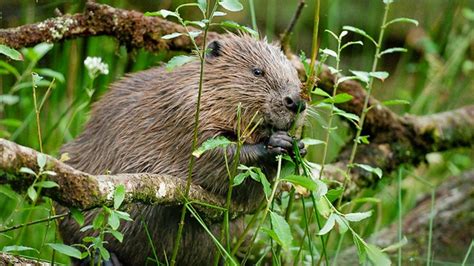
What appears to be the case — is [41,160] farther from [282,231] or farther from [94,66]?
[94,66]

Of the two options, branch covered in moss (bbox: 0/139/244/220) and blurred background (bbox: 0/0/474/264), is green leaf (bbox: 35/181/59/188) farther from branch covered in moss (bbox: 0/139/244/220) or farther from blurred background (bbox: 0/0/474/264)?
blurred background (bbox: 0/0/474/264)

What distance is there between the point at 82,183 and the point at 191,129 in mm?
1049

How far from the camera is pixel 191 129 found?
133 inches

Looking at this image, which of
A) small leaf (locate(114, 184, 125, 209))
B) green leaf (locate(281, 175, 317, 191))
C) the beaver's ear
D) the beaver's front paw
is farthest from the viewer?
the beaver's ear

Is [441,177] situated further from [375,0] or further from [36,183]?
[36,183]

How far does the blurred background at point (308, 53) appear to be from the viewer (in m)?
4.49

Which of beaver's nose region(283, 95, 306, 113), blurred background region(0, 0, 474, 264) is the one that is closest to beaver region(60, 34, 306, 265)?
beaver's nose region(283, 95, 306, 113)

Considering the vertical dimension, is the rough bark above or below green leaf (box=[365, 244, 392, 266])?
below

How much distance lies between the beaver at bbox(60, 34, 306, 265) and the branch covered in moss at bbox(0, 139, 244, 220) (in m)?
0.40

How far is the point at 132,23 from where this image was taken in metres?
3.79

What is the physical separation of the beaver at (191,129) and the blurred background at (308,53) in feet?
0.85

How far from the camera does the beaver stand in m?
3.31

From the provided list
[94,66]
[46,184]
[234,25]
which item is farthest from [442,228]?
[46,184]

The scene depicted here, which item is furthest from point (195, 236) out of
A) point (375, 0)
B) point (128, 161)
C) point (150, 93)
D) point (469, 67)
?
point (375, 0)
